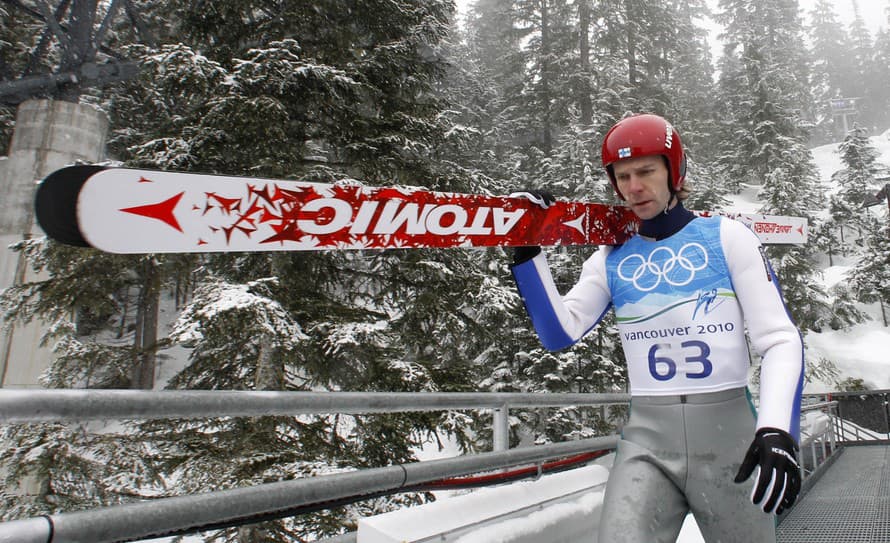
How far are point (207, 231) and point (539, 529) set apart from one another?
2414 millimetres

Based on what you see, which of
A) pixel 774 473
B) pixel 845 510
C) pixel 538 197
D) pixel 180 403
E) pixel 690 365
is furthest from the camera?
pixel 845 510

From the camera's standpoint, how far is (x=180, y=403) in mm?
1584

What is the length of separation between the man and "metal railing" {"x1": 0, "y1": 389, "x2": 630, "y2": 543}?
853 millimetres

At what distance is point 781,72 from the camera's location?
43.0 meters

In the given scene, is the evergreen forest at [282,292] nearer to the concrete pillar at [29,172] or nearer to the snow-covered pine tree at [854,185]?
the concrete pillar at [29,172]

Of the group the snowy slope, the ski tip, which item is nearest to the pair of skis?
the ski tip

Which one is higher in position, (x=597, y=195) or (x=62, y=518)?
(x=597, y=195)

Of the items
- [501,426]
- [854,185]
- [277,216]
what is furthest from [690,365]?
[854,185]

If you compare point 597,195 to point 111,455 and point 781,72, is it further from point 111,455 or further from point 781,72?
point 781,72

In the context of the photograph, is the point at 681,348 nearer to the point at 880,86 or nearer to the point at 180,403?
the point at 180,403

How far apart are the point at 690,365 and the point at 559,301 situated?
24.6 inches

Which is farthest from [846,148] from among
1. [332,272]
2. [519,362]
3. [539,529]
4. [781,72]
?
[539,529]

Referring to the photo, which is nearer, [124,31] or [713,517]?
[713,517]

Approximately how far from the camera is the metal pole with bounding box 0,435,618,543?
49.8 inches
